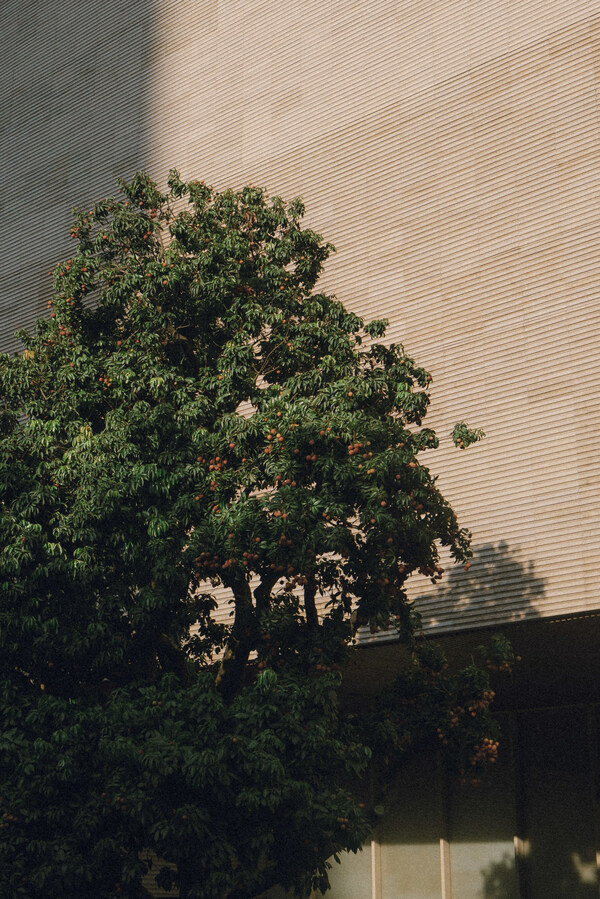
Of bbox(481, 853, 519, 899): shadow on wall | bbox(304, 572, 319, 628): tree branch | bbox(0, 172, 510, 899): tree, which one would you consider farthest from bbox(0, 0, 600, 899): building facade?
bbox(304, 572, 319, 628): tree branch

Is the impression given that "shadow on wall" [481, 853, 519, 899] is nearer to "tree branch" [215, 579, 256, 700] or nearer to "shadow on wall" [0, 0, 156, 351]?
"tree branch" [215, 579, 256, 700]

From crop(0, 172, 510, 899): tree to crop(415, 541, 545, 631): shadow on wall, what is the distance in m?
2.56

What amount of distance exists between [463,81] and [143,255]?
24.0 feet

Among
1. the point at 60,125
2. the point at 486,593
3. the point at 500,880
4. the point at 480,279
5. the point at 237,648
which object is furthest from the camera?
the point at 60,125

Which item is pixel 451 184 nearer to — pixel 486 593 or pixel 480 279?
pixel 480 279

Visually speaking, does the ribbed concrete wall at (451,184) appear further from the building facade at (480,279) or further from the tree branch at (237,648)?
the tree branch at (237,648)

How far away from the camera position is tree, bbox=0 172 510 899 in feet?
29.1

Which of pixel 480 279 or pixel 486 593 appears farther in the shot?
pixel 480 279

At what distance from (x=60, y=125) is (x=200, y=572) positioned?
15348mm

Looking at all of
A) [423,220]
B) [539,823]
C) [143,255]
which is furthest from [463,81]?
[539,823]

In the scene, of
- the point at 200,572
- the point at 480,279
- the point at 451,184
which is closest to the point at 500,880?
the point at 200,572

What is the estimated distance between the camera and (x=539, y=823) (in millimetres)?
14727

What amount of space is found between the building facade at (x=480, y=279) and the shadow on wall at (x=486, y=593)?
0.03m

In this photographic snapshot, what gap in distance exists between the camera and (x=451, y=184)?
1580 cm
